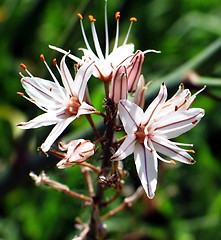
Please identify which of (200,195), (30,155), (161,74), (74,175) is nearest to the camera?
(30,155)

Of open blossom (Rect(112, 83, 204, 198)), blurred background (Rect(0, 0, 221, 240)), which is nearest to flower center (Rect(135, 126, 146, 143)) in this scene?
open blossom (Rect(112, 83, 204, 198))

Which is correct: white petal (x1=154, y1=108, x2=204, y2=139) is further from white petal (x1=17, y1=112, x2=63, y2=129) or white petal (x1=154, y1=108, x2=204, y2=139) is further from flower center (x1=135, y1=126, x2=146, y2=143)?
white petal (x1=17, y1=112, x2=63, y2=129)

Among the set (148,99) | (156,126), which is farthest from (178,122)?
(148,99)

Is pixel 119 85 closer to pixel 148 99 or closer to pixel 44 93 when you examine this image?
pixel 44 93

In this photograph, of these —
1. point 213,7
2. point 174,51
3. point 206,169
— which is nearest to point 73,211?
point 206,169

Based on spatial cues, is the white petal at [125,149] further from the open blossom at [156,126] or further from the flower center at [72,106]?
the flower center at [72,106]

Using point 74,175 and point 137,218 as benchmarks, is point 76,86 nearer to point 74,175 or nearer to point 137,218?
point 74,175

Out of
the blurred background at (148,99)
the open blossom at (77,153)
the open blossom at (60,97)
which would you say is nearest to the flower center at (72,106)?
the open blossom at (60,97)
